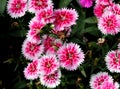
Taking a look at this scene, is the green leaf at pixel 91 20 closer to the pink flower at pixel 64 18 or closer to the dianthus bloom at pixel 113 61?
the pink flower at pixel 64 18

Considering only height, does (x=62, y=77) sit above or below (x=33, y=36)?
below

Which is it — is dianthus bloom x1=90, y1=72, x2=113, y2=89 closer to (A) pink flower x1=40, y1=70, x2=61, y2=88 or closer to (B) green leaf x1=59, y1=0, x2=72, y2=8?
(A) pink flower x1=40, y1=70, x2=61, y2=88

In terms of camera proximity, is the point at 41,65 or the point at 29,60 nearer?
the point at 41,65

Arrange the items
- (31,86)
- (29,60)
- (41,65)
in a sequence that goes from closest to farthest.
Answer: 1. (41,65)
2. (31,86)
3. (29,60)

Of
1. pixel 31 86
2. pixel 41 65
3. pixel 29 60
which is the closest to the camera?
pixel 41 65

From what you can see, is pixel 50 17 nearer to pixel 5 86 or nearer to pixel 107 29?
pixel 107 29

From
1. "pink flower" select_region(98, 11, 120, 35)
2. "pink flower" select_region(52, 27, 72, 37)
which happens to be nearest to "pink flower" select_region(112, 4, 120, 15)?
"pink flower" select_region(98, 11, 120, 35)

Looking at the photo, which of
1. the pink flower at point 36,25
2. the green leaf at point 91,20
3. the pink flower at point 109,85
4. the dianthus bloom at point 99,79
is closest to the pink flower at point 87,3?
the green leaf at point 91,20

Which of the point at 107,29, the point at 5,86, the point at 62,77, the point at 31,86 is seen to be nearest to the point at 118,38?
the point at 107,29
